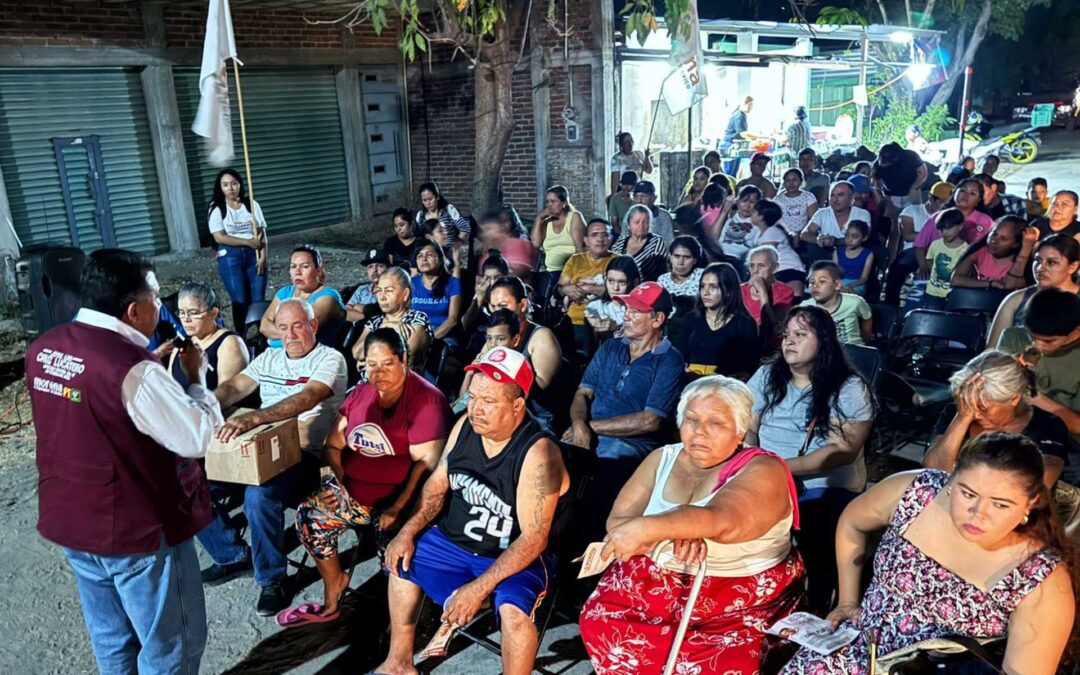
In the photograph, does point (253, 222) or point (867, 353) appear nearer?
point (867, 353)

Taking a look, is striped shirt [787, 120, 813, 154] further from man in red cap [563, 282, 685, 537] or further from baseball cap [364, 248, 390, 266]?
man in red cap [563, 282, 685, 537]

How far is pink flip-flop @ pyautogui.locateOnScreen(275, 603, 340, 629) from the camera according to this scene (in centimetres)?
388

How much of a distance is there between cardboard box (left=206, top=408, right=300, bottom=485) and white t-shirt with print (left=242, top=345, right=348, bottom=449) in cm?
44

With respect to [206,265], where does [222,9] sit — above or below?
above

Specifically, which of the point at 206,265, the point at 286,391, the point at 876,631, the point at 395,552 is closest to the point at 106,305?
the point at 395,552

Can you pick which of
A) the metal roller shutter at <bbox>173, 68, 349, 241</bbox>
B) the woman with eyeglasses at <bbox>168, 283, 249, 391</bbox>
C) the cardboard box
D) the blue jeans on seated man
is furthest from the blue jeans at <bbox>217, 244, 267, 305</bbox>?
the metal roller shutter at <bbox>173, 68, 349, 241</bbox>

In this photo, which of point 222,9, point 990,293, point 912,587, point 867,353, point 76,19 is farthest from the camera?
point 76,19

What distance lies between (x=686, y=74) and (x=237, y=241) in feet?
17.8

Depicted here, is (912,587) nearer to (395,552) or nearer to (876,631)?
(876,631)

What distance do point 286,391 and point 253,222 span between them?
11.5 ft

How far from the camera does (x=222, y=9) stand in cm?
696

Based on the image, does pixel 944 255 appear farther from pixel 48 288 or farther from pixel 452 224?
pixel 48 288

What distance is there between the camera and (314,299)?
564cm

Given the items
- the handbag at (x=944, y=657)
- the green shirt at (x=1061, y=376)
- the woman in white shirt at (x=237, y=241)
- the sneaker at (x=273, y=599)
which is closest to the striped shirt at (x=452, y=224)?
the woman in white shirt at (x=237, y=241)
